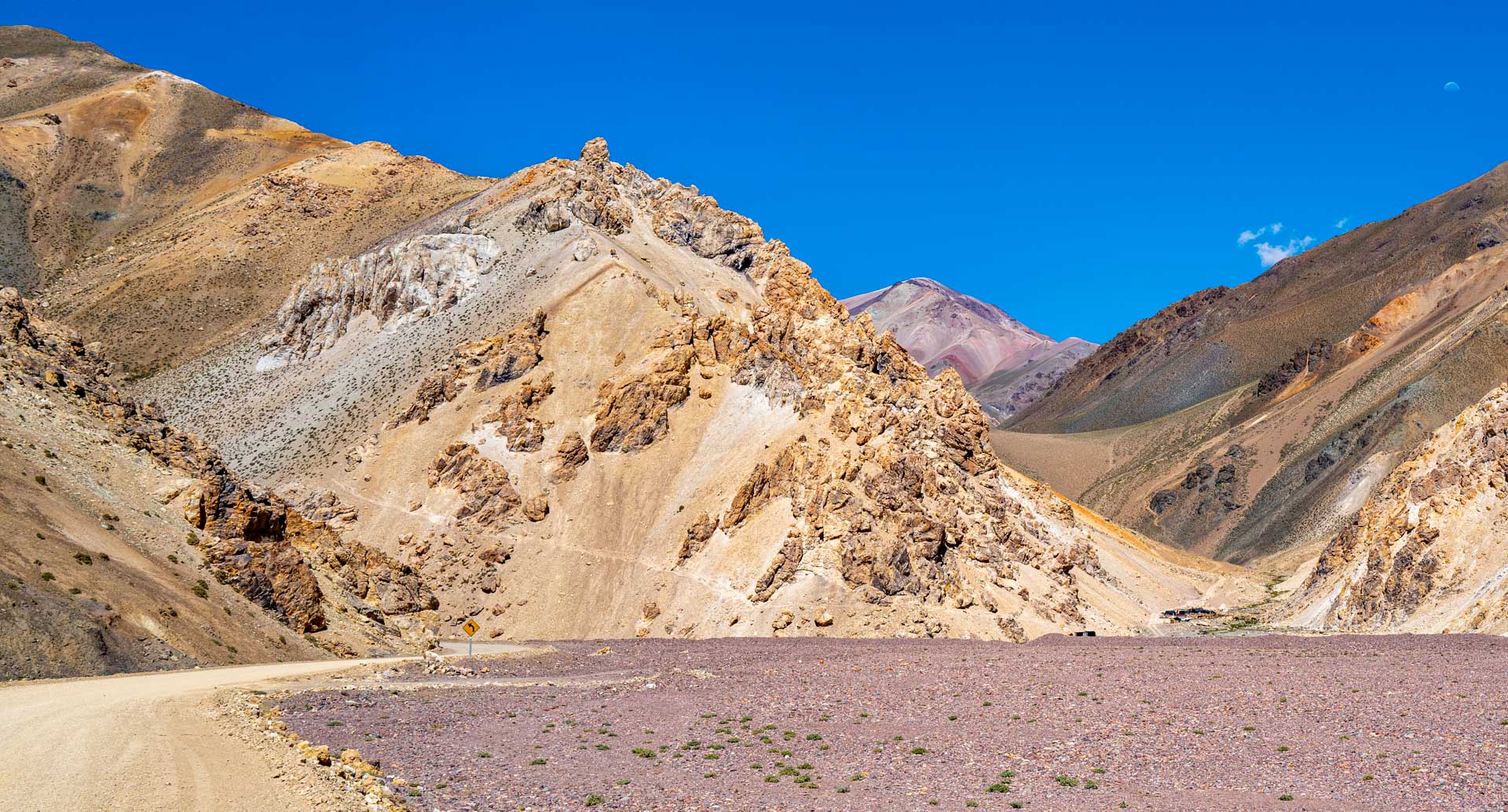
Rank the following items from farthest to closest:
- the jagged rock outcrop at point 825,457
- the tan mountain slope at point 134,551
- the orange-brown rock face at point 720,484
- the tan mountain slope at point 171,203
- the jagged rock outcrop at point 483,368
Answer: the tan mountain slope at point 171,203 < the jagged rock outcrop at point 483,368 < the jagged rock outcrop at point 825,457 < the orange-brown rock face at point 720,484 < the tan mountain slope at point 134,551

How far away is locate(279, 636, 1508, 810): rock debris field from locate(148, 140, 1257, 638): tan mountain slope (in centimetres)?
1519

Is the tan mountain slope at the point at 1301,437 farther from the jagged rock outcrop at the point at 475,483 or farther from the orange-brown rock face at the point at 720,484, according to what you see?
the jagged rock outcrop at the point at 475,483

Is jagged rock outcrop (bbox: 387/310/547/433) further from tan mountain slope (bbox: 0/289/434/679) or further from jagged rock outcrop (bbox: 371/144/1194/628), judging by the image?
tan mountain slope (bbox: 0/289/434/679)

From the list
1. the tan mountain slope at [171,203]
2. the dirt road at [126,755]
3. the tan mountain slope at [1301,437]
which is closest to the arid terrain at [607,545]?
the dirt road at [126,755]

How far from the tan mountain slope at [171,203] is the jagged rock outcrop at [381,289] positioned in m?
11.8

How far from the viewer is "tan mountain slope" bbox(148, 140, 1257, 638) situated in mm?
51125

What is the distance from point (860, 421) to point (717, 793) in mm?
38576

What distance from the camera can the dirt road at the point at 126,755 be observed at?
47.1ft

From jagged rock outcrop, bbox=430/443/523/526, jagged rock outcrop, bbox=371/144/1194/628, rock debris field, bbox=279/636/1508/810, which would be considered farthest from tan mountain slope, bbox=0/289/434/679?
jagged rock outcrop, bbox=371/144/1194/628

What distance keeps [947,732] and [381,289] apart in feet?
233

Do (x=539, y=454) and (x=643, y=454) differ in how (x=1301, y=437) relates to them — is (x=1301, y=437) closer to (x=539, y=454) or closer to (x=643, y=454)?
(x=643, y=454)

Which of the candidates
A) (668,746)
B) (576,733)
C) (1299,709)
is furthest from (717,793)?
(1299,709)

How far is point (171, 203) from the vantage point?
12512 centimetres

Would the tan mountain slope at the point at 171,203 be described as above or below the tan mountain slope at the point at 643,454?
above
